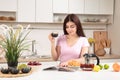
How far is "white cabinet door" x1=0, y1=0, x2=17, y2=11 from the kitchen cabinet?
2.41ft

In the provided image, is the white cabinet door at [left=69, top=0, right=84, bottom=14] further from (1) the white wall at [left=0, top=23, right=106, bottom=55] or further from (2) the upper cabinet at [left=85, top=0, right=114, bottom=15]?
(1) the white wall at [left=0, top=23, right=106, bottom=55]

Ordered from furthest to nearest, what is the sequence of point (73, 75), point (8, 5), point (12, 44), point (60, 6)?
point (60, 6) → point (8, 5) → point (12, 44) → point (73, 75)

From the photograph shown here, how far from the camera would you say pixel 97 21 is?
196 inches

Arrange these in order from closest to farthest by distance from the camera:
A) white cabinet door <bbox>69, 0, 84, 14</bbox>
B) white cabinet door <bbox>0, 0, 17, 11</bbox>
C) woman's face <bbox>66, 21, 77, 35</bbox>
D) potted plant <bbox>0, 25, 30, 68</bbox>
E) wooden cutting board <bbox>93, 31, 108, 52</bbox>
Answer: potted plant <bbox>0, 25, 30, 68</bbox>
woman's face <bbox>66, 21, 77, 35</bbox>
white cabinet door <bbox>0, 0, 17, 11</bbox>
white cabinet door <bbox>69, 0, 84, 14</bbox>
wooden cutting board <bbox>93, 31, 108, 52</bbox>

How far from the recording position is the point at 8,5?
4.36 meters

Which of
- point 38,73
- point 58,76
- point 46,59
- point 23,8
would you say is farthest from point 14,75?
point 23,8

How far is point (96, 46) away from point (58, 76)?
2992 millimetres

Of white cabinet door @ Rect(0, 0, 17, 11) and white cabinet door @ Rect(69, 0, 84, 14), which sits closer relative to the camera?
white cabinet door @ Rect(0, 0, 17, 11)

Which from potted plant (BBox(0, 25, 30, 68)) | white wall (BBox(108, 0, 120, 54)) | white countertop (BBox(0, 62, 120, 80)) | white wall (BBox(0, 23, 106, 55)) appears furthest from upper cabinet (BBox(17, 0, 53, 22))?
white countertop (BBox(0, 62, 120, 80))

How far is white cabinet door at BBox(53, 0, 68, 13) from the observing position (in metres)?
4.58

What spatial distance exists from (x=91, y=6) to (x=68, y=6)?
46 centimetres

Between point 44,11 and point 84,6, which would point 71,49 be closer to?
point 44,11

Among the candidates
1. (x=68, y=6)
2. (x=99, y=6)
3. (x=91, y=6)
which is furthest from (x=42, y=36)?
(x=99, y=6)

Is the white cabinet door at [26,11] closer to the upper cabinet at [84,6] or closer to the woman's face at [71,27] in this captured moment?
the upper cabinet at [84,6]
